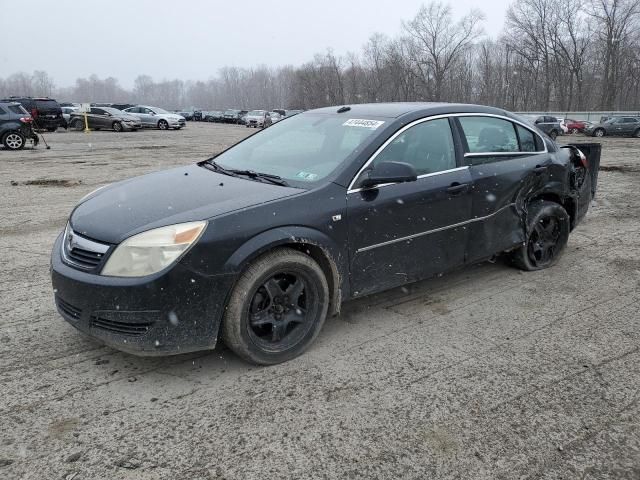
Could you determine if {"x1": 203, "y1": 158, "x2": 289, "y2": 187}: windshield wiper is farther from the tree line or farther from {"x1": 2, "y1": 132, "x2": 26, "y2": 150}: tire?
the tree line

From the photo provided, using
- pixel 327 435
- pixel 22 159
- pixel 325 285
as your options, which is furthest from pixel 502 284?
pixel 22 159

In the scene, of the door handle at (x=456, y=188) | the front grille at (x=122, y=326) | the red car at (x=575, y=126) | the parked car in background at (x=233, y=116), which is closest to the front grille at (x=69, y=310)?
the front grille at (x=122, y=326)

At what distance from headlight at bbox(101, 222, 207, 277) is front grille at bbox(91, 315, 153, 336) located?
0.27 metres

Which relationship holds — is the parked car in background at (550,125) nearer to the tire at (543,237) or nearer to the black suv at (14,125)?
the black suv at (14,125)

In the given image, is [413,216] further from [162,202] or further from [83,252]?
[83,252]

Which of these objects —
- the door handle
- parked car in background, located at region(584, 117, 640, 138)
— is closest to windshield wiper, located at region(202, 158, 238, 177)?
the door handle

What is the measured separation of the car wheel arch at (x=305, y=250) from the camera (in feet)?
10.2

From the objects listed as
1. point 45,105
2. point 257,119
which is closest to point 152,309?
point 45,105

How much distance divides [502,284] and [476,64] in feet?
287

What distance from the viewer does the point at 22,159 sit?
1573cm

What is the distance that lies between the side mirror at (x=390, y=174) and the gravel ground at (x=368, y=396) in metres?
1.14

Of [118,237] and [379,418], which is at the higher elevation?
[118,237]

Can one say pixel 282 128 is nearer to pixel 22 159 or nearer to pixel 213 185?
pixel 213 185

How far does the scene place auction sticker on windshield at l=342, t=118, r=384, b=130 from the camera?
4023mm
